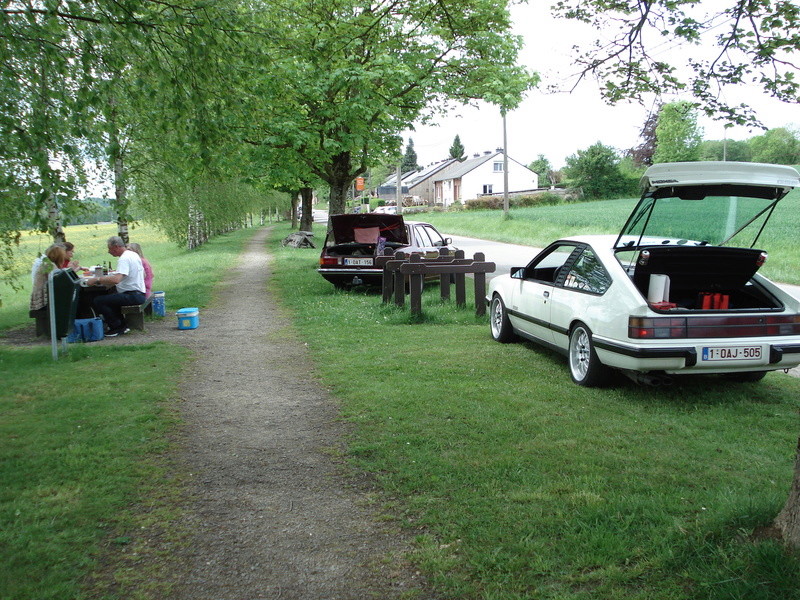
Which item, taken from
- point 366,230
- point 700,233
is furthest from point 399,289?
point 700,233

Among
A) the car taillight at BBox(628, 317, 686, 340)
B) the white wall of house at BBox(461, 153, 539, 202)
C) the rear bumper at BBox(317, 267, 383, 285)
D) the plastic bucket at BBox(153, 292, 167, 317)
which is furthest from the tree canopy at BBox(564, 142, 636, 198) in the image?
the car taillight at BBox(628, 317, 686, 340)

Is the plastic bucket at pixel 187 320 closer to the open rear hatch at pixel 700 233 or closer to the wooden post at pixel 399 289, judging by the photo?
the wooden post at pixel 399 289

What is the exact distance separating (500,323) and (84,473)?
5.85 m

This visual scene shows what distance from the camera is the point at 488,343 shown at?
919cm

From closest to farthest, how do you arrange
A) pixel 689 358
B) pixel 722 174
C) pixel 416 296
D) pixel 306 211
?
pixel 689 358
pixel 722 174
pixel 416 296
pixel 306 211

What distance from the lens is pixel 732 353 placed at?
6.03 m

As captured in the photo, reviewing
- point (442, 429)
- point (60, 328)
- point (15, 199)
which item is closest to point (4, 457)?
point (15, 199)

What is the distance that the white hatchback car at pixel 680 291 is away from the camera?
6023mm

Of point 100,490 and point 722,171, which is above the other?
point 722,171

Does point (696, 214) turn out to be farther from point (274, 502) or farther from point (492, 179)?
point (492, 179)

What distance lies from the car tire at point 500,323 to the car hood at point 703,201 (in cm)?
225

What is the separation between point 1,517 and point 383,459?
2405 mm

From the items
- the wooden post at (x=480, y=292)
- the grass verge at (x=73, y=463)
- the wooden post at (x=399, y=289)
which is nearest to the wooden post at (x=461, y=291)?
the wooden post at (x=480, y=292)

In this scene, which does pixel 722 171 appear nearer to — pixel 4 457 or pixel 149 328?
pixel 4 457
